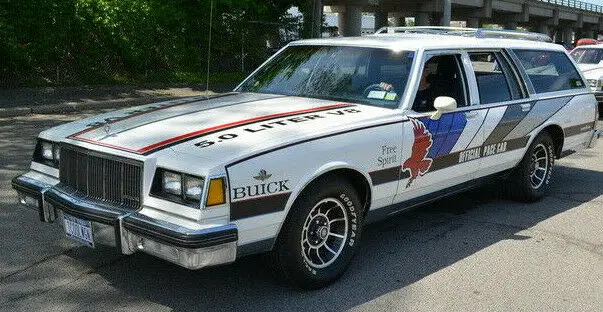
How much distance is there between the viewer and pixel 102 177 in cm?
377

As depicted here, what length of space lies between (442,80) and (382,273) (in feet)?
5.97

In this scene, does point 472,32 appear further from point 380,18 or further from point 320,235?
point 380,18

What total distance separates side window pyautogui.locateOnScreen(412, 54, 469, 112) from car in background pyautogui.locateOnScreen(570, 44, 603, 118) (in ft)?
32.1

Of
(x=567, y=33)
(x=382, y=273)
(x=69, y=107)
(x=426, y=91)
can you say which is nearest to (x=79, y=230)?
(x=382, y=273)

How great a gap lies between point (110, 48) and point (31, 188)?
1352cm

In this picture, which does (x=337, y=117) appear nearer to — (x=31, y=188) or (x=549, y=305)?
(x=549, y=305)

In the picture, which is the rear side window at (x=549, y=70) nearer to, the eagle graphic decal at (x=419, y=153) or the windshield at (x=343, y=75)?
the windshield at (x=343, y=75)

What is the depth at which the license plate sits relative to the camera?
3.68 meters

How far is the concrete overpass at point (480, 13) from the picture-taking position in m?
41.2

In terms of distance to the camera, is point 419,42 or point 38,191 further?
point 419,42

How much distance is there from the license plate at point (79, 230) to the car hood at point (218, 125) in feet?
1.57

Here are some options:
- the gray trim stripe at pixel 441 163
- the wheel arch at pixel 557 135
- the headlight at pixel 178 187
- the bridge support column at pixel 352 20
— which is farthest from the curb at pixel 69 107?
the bridge support column at pixel 352 20

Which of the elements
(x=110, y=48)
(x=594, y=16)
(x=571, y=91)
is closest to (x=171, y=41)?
(x=110, y=48)

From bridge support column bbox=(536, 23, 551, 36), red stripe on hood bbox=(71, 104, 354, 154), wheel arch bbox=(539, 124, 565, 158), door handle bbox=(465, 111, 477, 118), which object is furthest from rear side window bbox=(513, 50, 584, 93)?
bridge support column bbox=(536, 23, 551, 36)
